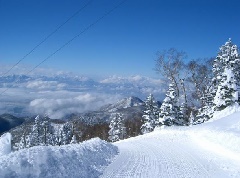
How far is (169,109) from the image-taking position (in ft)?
142

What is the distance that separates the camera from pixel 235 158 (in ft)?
59.9

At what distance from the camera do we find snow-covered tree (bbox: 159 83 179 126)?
4325 cm

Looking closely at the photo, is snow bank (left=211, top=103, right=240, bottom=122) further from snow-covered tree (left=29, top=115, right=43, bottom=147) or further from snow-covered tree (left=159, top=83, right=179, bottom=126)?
snow-covered tree (left=29, top=115, right=43, bottom=147)

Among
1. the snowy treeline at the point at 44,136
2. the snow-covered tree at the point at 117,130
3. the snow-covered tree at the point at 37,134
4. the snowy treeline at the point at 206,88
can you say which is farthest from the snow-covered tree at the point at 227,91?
the snow-covered tree at the point at 37,134

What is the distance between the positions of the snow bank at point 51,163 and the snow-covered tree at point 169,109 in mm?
27766

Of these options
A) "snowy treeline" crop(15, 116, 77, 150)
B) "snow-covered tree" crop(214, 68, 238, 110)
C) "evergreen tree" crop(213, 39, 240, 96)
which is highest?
"evergreen tree" crop(213, 39, 240, 96)

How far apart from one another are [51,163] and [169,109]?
32.7m

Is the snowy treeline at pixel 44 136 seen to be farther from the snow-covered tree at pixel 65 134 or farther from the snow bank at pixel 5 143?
the snow bank at pixel 5 143

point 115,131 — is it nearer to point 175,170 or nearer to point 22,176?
point 175,170

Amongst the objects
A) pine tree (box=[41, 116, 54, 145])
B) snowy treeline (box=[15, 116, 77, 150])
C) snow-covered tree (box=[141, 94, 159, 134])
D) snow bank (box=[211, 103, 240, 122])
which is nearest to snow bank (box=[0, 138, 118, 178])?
snow bank (box=[211, 103, 240, 122])

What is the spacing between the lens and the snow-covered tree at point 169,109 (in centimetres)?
4325

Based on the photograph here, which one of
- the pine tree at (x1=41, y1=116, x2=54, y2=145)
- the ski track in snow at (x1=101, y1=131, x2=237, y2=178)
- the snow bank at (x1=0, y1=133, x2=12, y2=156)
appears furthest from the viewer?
the pine tree at (x1=41, y1=116, x2=54, y2=145)

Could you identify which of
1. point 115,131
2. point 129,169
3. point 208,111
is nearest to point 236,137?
point 129,169

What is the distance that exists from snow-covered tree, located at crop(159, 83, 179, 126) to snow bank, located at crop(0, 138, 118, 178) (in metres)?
27.8
